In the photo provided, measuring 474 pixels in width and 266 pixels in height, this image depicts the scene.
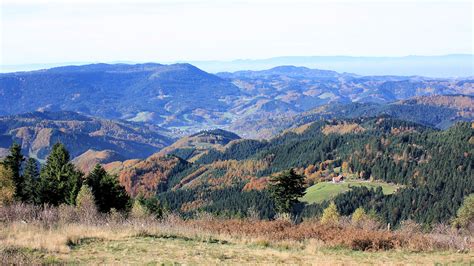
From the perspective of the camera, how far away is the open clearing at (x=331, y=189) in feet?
406

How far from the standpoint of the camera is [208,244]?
55.1ft

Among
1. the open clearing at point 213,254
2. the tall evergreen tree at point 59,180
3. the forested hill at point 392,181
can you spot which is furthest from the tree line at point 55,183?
the forested hill at point 392,181

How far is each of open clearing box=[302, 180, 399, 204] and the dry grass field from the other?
103118 mm

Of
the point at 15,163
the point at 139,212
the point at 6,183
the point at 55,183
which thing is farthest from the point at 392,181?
the point at 6,183

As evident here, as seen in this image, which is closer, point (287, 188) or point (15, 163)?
point (287, 188)

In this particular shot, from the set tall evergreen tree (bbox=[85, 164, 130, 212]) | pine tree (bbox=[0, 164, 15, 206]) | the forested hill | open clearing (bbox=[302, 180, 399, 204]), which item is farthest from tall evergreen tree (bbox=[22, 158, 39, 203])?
open clearing (bbox=[302, 180, 399, 204])

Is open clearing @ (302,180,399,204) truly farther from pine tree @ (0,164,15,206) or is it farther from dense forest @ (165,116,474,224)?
pine tree @ (0,164,15,206)

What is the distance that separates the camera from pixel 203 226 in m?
21.5

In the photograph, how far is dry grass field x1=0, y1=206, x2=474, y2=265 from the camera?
45.0ft

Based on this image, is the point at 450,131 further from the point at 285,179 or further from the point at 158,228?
the point at 158,228

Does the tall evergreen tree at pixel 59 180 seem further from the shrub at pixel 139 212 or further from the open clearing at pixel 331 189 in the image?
the open clearing at pixel 331 189

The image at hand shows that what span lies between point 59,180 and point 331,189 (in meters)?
100

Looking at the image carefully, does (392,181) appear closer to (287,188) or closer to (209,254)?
(287,188)

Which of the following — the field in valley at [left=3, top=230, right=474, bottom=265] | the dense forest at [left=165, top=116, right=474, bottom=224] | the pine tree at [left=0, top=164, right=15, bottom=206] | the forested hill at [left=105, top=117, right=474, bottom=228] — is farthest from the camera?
the forested hill at [left=105, top=117, right=474, bottom=228]
